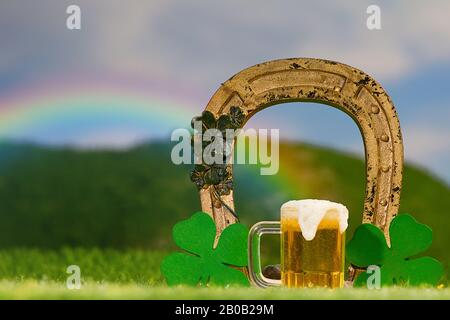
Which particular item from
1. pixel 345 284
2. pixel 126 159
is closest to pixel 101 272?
pixel 345 284

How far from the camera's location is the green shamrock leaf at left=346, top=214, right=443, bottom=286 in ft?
10.6

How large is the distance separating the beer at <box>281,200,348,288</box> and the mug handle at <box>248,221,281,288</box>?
106mm

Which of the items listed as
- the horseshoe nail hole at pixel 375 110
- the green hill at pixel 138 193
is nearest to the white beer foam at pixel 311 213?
the horseshoe nail hole at pixel 375 110

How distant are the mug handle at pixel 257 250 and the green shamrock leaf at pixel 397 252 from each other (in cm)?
41

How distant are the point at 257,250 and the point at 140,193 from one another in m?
5.04

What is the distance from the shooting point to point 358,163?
852cm

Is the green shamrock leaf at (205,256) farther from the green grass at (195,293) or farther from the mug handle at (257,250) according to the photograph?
the green grass at (195,293)

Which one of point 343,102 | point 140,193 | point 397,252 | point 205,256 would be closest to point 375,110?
point 343,102

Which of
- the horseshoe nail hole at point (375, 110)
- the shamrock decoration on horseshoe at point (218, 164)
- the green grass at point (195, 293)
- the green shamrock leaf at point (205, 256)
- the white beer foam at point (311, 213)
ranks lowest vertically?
the green grass at point (195, 293)

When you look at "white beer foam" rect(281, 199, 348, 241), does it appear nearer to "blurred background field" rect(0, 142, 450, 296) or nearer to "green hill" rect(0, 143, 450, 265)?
"blurred background field" rect(0, 142, 450, 296)

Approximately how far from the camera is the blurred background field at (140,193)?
752 centimetres

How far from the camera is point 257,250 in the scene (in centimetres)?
319

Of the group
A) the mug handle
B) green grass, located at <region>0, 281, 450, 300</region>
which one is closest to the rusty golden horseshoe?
the mug handle

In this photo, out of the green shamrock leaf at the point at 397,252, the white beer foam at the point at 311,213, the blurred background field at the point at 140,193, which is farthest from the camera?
the blurred background field at the point at 140,193
